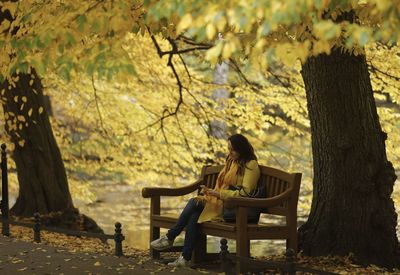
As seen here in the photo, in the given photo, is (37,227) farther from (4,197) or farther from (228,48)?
(228,48)

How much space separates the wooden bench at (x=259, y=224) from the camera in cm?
759

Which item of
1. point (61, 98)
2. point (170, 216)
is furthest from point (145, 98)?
point (170, 216)

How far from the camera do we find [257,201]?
7676mm

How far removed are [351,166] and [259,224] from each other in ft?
4.32

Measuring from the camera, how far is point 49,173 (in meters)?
12.8

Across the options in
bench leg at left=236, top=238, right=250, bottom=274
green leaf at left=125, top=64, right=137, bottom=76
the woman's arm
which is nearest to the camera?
green leaf at left=125, top=64, right=137, bottom=76

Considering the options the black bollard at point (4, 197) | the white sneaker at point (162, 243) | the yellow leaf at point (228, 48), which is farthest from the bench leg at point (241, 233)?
the black bollard at point (4, 197)

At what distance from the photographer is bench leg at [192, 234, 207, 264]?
8.36 m

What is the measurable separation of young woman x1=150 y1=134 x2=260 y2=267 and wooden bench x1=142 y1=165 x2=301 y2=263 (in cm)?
13

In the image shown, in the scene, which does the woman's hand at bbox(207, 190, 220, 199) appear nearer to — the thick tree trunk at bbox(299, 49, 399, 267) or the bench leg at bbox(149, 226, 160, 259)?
the bench leg at bbox(149, 226, 160, 259)

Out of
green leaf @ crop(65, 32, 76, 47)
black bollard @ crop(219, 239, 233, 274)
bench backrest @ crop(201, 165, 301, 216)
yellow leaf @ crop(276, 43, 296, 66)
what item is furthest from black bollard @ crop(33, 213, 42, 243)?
yellow leaf @ crop(276, 43, 296, 66)

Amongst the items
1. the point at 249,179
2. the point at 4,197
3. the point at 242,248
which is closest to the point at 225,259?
the point at 242,248

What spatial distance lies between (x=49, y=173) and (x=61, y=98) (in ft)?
13.7

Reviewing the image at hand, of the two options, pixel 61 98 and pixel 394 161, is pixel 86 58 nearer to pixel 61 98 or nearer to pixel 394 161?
pixel 394 161
